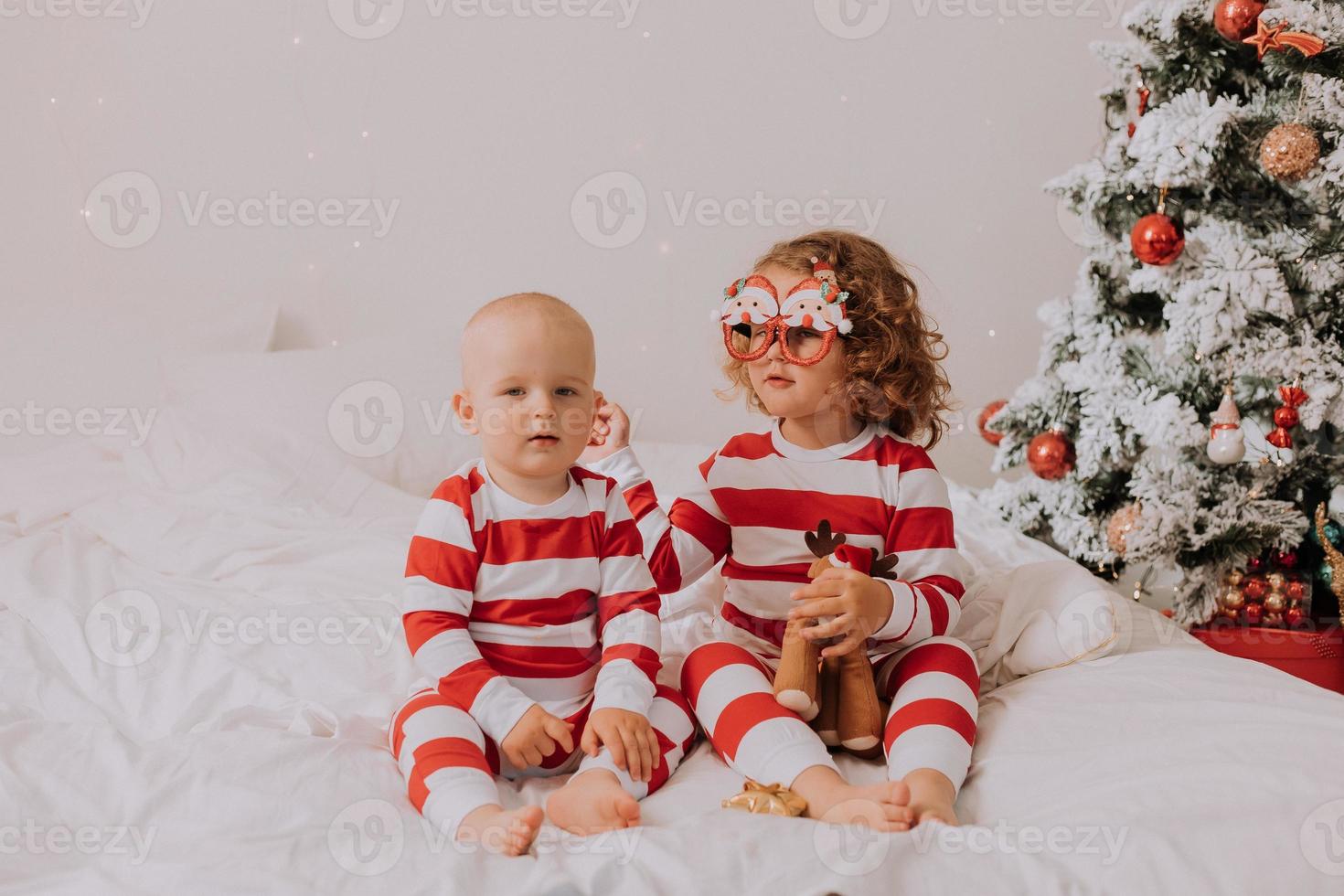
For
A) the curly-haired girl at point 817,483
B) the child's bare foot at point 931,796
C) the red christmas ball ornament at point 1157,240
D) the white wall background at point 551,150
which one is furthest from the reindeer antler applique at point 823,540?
the white wall background at point 551,150

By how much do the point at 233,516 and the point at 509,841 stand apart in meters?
1.14

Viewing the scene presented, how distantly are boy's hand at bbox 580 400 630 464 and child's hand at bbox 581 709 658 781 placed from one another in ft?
1.22

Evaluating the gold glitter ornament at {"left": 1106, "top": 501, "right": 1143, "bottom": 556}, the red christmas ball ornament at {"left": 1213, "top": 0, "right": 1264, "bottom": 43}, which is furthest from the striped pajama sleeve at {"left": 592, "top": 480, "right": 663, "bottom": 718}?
the red christmas ball ornament at {"left": 1213, "top": 0, "right": 1264, "bottom": 43}

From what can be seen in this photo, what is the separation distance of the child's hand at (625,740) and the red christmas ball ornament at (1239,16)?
154cm

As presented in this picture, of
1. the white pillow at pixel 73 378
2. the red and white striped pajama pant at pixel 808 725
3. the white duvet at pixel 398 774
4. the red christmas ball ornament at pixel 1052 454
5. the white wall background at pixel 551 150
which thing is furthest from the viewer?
the white wall background at pixel 551 150

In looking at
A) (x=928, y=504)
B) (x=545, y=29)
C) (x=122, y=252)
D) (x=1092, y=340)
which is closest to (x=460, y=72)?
(x=545, y=29)

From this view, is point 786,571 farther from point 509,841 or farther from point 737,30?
point 737,30

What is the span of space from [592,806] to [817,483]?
0.54 meters

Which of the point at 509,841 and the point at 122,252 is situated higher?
the point at 122,252

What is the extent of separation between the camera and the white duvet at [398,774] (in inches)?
34.4

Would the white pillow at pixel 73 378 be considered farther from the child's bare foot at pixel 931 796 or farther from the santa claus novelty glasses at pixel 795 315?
the child's bare foot at pixel 931 796

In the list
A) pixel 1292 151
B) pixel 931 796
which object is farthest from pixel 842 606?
pixel 1292 151

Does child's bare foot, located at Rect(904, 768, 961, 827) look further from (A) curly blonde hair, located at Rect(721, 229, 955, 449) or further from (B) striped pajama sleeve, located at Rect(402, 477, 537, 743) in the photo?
(A) curly blonde hair, located at Rect(721, 229, 955, 449)

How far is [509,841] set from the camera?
3.02 ft
